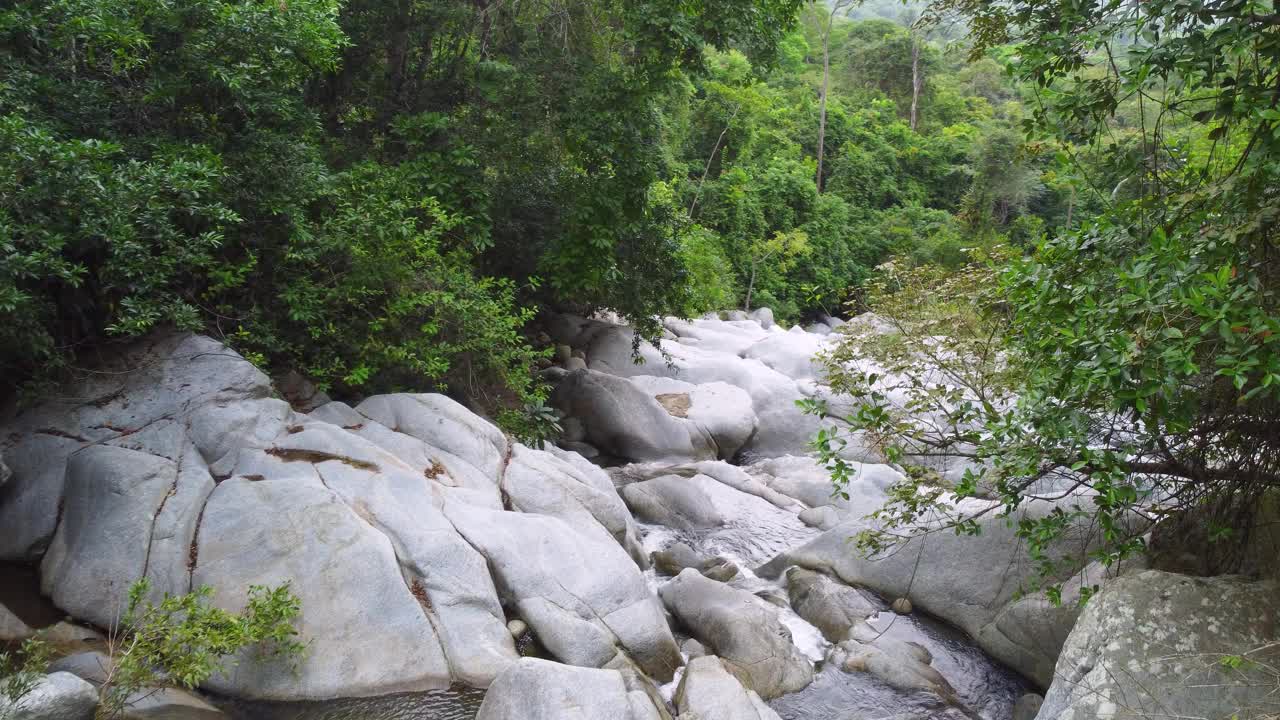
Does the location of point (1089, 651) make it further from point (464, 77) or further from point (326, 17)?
point (464, 77)

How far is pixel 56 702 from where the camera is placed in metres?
4.60

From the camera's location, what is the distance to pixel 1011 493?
17.4 feet

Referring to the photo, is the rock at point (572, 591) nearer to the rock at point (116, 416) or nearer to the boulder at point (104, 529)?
the boulder at point (104, 529)

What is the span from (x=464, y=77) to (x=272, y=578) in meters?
8.34

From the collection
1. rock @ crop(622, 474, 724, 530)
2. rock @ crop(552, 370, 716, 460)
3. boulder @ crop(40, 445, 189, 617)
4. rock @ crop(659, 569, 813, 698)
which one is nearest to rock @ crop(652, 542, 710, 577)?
rock @ crop(659, 569, 813, 698)

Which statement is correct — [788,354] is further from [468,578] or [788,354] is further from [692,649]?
[468,578]

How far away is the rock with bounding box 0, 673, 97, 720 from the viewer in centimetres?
443

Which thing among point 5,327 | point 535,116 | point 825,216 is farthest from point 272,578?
point 825,216

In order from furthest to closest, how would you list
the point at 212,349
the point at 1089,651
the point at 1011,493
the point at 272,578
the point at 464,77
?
the point at 464,77 → the point at 212,349 → the point at 272,578 → the point at 1089,651 → the point at 1011,493

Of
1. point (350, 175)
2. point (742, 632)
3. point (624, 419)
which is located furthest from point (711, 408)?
point (742, 632)

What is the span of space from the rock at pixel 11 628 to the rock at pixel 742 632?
16.0 ft

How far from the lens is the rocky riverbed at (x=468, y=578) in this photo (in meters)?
5.73

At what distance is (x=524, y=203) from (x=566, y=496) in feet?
17.4

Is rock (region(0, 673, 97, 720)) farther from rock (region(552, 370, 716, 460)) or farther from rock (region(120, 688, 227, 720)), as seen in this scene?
rock (region(552, 370, 716, 460))
